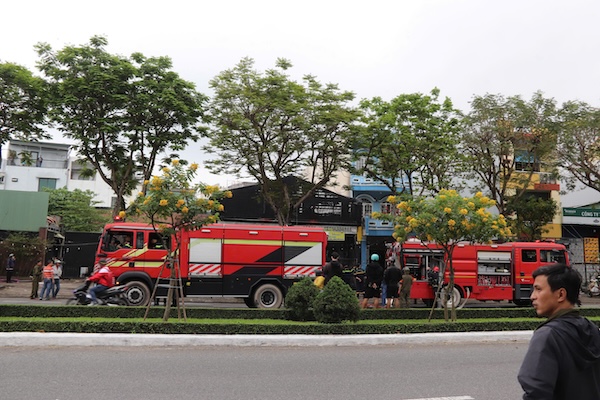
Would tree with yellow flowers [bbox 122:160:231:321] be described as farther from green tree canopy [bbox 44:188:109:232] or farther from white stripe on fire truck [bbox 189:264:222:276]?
green tree canopy [bbox 44:188:109:232]

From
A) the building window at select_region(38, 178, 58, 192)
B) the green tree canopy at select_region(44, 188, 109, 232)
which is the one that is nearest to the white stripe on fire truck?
the green tree canopy at select_region(44, 188, 109, 232)

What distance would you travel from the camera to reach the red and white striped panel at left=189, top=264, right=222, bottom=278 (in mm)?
16156

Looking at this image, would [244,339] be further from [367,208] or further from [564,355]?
[367,208]

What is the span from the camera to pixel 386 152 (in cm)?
2342

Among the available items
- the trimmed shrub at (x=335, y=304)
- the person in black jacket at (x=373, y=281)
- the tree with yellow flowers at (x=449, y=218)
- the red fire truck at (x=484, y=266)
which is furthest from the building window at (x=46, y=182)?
the trimmed shrub at (x=335, y=304)

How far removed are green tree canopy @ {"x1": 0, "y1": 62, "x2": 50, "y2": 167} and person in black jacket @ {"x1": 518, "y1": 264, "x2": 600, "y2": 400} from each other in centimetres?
1906

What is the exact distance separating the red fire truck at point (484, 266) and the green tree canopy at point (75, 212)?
2826cm

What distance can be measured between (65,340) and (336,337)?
5.01m

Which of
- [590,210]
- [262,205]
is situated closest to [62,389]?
[262,205]

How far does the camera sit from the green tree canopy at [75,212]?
38.8m

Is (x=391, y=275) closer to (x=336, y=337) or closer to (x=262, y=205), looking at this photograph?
(x=336, y=337)

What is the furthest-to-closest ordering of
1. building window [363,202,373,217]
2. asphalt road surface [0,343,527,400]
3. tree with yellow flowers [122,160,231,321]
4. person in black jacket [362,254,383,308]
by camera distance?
building window [363,202,373,217] < person in black jacket [362,254,383,308] < tree with yellow flowers [122,160,231,321] < asphalt road surface [0,343,527,400]

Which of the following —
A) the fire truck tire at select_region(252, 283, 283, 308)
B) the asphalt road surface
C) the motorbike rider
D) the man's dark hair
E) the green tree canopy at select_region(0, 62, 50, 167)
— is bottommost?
the asphalt road surface

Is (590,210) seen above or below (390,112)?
below
